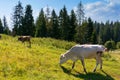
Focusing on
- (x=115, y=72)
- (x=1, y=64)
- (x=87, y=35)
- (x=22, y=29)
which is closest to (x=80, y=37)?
(x=87, y=35)

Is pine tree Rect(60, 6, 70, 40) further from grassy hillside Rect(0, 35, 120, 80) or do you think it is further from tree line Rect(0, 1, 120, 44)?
grassy hillside Rect(0, 35, 120, 80)

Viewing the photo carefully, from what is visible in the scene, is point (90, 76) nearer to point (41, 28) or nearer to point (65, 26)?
point (41, 28)

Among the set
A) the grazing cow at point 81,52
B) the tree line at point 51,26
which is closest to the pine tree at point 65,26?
the tree line at point 51,26

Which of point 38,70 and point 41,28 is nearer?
point 38,70

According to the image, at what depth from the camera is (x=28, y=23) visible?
309 ft

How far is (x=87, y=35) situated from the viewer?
107 meters

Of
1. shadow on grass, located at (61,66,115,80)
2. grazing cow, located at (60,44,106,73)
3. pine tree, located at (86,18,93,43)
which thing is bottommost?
shadow on grass, located at (61,66,115,80)

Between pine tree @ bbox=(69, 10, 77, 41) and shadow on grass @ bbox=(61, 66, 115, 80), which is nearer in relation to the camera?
shadow on grass @ bbox=(61, 66, 115, 80)

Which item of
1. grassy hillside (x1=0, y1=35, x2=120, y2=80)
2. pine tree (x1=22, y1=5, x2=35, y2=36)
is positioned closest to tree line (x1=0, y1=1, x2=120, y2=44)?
pine tree (x1=22, y1=5, x2=35, y2=36)

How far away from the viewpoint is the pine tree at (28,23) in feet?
305

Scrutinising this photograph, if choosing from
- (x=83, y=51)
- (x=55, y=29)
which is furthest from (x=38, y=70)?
(x=55, y=29)

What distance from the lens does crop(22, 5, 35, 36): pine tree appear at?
305ft

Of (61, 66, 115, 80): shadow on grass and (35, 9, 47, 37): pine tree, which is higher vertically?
(35, 9, 47, 37): pine tree

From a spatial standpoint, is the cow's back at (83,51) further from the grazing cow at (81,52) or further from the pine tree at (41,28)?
the pine tree at (41,28)
